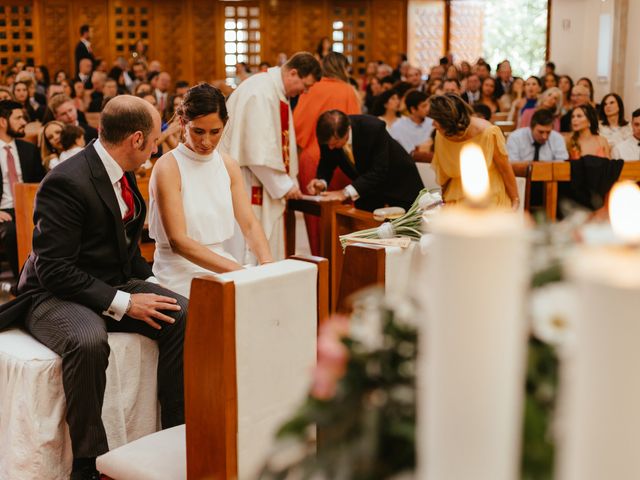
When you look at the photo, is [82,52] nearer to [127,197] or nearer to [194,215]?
[194,215]

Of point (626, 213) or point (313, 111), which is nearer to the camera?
point (626, 213)

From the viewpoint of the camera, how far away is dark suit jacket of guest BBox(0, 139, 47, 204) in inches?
242

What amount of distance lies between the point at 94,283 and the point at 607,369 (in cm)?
261

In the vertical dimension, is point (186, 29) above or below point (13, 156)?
above

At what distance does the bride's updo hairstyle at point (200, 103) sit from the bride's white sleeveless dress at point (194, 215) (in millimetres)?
153

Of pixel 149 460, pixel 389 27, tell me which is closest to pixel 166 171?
pixel 149 460

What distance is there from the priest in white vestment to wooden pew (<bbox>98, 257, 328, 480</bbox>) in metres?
2.78

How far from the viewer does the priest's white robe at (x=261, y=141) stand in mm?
5102

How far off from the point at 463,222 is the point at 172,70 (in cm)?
1769

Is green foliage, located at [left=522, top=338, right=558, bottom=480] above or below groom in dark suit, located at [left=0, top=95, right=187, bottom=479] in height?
above

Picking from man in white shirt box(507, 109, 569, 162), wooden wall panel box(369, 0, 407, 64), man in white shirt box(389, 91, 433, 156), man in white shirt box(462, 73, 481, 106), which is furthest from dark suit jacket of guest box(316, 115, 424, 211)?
wooden wall panel box(369, 0, 407, 64)

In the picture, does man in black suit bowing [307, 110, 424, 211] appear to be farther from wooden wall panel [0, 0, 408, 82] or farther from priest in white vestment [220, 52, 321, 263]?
wooden wall panel [0, 0, 408, 82]

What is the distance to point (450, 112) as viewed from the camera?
4.62 metres

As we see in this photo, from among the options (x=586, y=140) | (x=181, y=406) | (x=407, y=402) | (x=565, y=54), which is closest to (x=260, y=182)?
(x=181, y=406)
